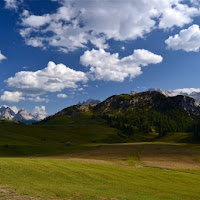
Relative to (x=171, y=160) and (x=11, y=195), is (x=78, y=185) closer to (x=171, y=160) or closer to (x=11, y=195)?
(x=11, y=195)

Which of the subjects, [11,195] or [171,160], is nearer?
[11,195]

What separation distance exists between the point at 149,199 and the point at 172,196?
5187mm

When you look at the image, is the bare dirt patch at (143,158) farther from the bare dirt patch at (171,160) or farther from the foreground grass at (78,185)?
the foreground grass at (78,185)

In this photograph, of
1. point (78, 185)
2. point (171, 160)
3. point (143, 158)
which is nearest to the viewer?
point (78, 185)

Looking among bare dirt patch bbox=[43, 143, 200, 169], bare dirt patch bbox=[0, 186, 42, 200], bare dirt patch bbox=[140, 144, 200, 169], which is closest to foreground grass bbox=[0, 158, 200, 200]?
bare dirt patch bbox=[0, 186, 42, 200]

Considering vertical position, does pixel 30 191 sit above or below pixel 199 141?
above

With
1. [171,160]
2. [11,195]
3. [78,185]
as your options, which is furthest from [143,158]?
[11,195]

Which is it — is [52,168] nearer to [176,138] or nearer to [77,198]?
[77,198]

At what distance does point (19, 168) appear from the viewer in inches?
1316

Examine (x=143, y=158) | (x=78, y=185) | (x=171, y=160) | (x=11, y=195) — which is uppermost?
(x=11, y=195)

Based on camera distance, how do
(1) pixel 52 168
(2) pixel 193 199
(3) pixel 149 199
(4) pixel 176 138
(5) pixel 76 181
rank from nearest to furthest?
(3) pixel 149 199, (2) pixel 193 199, (5) pixel 76 181, (1) pixel 52 168, (4) pixel 176 138

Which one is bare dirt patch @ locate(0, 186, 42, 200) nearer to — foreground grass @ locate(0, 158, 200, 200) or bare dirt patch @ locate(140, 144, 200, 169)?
foreground grass @ locate(0, 158, 200, 200)

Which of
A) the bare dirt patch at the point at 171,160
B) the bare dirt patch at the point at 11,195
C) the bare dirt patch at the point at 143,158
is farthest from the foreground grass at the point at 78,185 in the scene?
the bare dirt patch at the point at 143,158

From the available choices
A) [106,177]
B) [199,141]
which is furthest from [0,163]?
[199,141]
